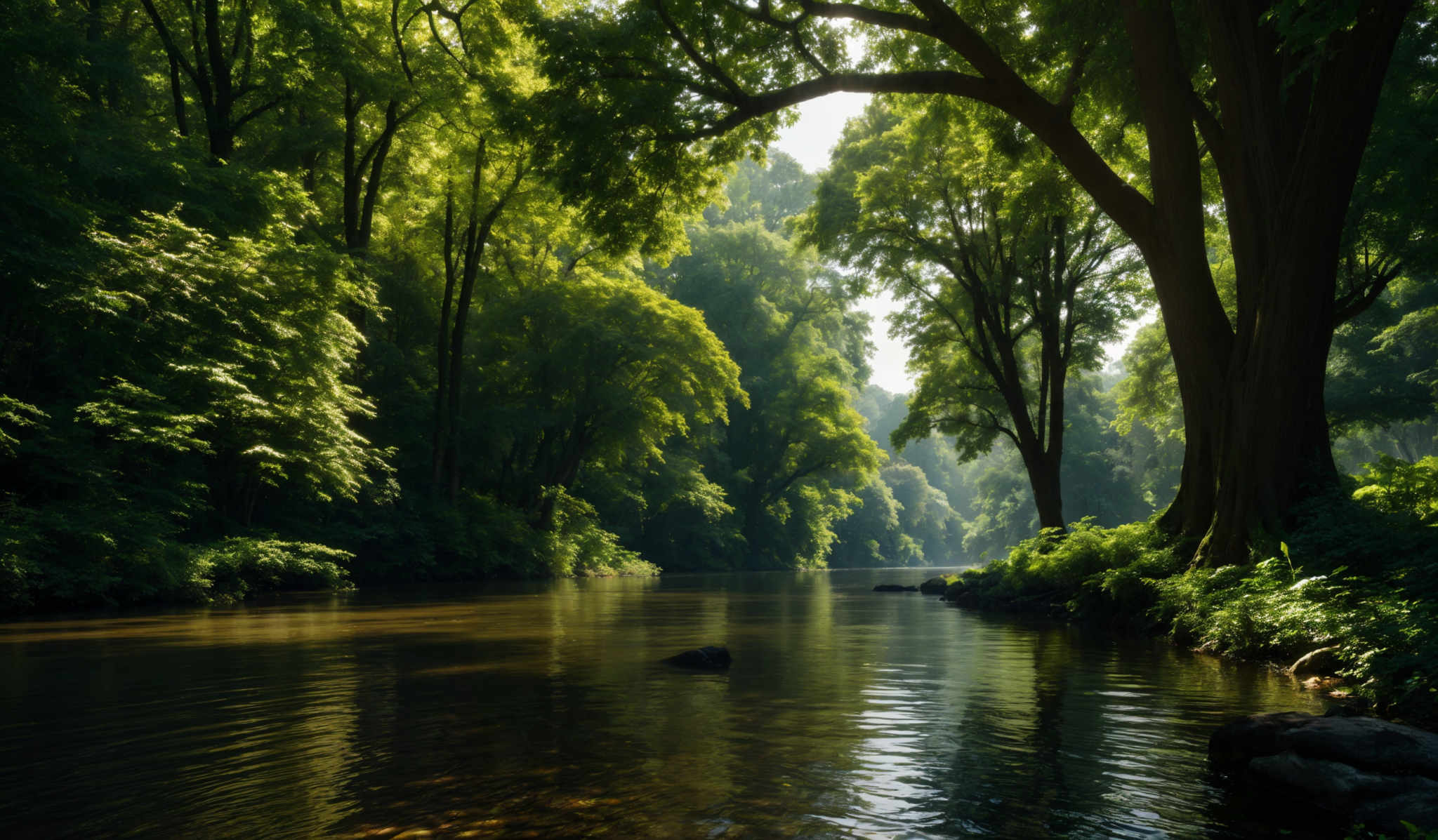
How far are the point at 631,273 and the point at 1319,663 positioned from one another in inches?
1291

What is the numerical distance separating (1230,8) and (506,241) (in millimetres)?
27611

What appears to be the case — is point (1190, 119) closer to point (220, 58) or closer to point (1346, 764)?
point (1346, 764)

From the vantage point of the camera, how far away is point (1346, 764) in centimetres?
386

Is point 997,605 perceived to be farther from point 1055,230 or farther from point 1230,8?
point 1230,8

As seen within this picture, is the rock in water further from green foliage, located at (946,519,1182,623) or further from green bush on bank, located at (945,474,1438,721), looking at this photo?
green foliage, located at (946,519,1182,623)

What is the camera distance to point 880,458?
50156mm

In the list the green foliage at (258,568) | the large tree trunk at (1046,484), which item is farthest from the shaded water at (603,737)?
the large tree trunk at (1046,484)

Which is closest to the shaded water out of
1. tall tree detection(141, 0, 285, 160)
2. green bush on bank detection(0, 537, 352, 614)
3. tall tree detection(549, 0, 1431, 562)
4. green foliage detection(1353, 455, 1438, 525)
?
green bush on bank detection(0, 537, 352, 614)

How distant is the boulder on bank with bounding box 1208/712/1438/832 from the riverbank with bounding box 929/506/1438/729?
1.36m

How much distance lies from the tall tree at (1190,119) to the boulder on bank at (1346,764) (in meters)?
6.07

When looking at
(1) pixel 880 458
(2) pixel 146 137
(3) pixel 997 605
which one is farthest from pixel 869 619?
(1) pixel 880 458

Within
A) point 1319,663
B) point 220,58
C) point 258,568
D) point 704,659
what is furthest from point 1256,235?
point 220,58

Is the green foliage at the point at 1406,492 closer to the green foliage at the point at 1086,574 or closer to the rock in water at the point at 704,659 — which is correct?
the green foliage at the point at 1086,574

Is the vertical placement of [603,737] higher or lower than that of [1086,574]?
lower
